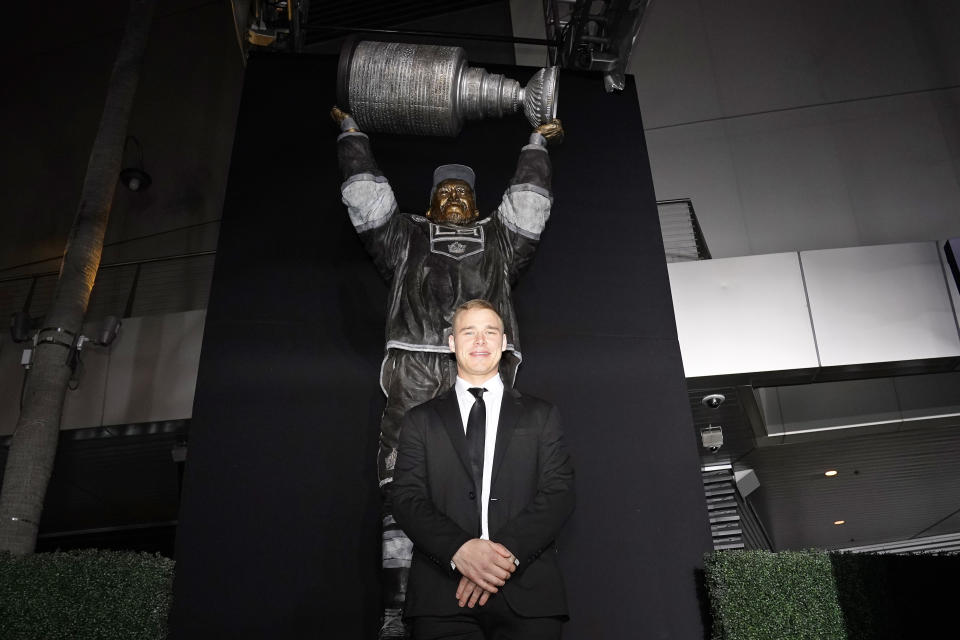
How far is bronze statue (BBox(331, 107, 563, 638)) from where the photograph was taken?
3564 millimetres

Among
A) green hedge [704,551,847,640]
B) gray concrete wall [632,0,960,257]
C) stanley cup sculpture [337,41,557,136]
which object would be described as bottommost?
green hedge [704,551,847,640]

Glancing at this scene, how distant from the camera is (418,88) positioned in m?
4.39

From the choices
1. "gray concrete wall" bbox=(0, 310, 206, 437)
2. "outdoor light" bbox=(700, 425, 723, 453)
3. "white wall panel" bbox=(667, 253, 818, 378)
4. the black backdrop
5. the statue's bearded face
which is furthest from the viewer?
"outdoor light" bbox=(700, 425, 723, 453)

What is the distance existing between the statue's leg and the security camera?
566 centimetres

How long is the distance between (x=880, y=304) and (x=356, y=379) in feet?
19.3

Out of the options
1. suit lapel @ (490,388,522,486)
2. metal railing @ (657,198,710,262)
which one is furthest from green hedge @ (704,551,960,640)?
metal railing @ (657,198,710,262)

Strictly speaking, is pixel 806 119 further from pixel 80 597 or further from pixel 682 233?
pixel 80 597

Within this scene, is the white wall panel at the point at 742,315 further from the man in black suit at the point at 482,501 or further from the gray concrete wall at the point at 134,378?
the gray concrete wall at the point at 134,378

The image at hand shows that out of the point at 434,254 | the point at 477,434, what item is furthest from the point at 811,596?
the point at 434,254

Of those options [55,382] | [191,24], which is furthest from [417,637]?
[191,24]

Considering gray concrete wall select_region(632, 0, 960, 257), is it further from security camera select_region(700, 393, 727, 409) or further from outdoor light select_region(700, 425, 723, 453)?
outdoor light select_region(700, 425, 723, 453)

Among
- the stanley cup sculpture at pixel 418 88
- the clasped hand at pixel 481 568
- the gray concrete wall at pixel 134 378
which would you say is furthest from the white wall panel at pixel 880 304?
the gray concrete wall at pixel 134 378

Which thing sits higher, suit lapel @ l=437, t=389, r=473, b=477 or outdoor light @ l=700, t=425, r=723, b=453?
outdoor light @ l=700, t=425, r=723, b=453

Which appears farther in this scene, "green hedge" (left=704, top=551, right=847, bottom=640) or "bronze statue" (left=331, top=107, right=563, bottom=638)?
"bronze statue" (left=331, top=107, right=563, bottom=638)
